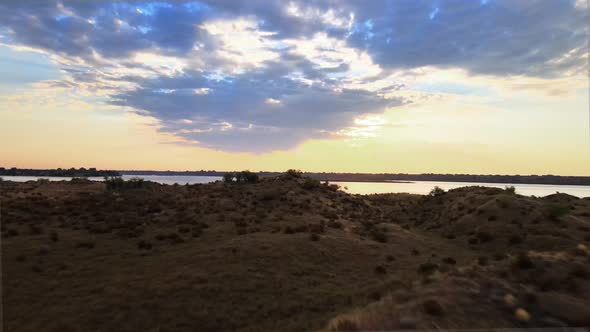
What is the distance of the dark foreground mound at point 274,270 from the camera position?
9570 millimetres

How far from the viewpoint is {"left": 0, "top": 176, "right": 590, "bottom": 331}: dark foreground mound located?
9.57 metres

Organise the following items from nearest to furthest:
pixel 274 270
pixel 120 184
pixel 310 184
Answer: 1. pixel 274 270
2. pixel 120 184
3. pixel 310 184

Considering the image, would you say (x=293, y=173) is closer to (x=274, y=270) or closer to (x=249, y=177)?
(x=249, y=177)

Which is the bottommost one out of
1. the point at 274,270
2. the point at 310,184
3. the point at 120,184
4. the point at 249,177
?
the point at 274,270

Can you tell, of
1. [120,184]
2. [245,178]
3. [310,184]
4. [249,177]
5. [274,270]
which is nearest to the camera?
[274,270]

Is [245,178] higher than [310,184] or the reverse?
higher

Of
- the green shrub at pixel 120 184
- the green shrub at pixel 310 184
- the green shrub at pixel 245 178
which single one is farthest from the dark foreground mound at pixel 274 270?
the green shrub at pixel 245 178

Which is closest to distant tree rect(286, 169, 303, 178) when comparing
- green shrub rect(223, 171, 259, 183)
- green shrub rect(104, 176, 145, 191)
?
green shrub rect(223, 171, 259, 183)

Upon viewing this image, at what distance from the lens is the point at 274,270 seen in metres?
14.8

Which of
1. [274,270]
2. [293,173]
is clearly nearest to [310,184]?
[293,173]

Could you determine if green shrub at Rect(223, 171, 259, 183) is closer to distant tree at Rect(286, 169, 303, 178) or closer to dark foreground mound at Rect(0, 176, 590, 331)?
distant tree at Rect(286, 169, 303, 178)

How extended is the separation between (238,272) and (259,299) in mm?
2559

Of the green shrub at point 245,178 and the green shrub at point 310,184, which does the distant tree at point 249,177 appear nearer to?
the green shrub at point 245,178

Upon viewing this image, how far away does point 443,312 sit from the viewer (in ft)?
28.5
